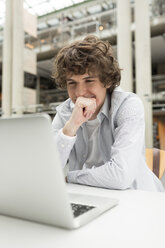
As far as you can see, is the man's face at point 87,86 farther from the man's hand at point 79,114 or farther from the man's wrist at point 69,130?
the man's wrist at point 69,130

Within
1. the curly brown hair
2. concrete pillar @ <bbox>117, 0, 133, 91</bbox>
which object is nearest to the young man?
the curly brown hair

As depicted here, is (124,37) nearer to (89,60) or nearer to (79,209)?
(89,60)

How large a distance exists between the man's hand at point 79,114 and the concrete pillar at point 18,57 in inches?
168

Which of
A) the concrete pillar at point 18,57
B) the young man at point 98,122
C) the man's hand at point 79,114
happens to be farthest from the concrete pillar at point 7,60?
the man's hand at point 79,114

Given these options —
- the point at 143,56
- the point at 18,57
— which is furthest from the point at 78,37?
the point at 143,56

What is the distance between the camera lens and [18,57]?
5098 mm

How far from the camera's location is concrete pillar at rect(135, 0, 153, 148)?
12.9 feet

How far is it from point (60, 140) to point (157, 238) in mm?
630

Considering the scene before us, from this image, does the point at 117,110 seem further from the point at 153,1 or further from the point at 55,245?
the point at 153,1

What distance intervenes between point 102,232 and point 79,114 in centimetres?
63

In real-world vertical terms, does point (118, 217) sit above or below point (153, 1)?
below

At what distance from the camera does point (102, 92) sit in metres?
1.14

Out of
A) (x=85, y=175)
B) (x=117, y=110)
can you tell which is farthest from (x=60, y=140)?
(x=117, y=110)

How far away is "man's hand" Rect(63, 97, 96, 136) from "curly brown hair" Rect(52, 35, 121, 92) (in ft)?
0.46
